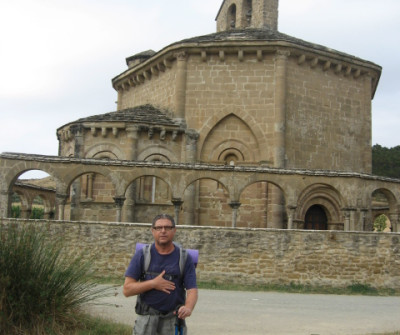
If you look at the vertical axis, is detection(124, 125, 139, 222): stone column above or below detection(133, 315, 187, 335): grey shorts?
above

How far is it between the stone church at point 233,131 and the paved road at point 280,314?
27.3ft

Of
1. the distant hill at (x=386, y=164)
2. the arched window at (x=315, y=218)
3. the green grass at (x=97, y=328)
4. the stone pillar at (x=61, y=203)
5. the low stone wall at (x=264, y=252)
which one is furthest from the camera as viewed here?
the distant hill at (x=386, y=164)

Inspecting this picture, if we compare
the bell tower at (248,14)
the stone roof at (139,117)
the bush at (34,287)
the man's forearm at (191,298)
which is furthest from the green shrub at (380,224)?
the man's forearm at (191,298)

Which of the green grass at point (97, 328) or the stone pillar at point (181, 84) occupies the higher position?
the stone pillar at point (181, 84)

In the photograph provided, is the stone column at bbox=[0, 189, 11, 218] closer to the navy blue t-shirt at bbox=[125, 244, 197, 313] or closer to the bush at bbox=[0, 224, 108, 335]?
the bush at bbox=[0, 224, 108, 335]

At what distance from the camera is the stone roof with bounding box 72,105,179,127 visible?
69.3 feet

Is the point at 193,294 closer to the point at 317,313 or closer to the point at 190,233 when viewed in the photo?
the point at 317,313

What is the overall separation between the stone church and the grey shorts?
1544cm

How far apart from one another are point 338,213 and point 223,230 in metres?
8.92

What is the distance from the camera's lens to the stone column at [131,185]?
20.6 metres

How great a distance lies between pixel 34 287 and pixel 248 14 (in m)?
23.7

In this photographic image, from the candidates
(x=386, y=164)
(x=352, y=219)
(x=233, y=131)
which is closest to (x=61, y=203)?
(x=233, y=131)

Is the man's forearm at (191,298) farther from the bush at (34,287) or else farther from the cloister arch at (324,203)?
the cloister arch at (324,203)

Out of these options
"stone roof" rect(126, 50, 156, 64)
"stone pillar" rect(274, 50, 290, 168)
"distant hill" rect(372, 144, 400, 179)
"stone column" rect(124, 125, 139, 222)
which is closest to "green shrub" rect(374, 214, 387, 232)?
"distant hill" rect(372, 144, 400, 179)
